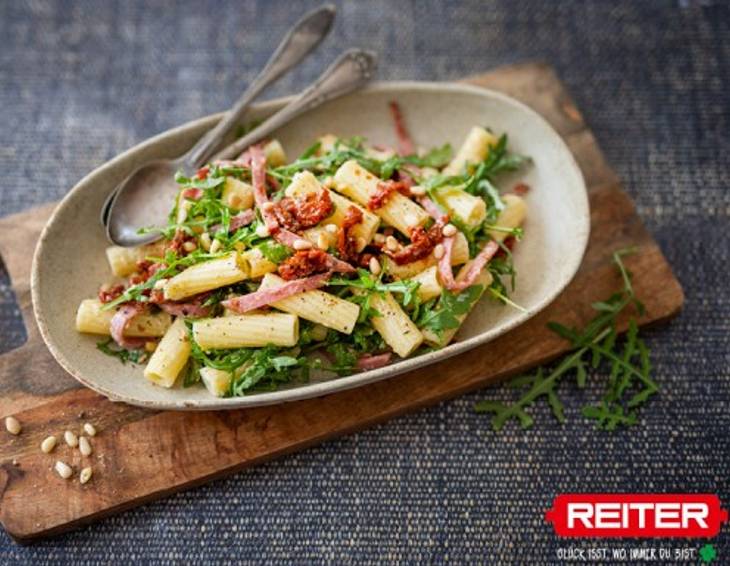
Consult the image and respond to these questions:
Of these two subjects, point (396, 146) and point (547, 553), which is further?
point (396, 146)

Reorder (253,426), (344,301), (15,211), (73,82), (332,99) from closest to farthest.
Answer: (344,301) < (253,426) < (332,99) < (15,211) < (73,82)

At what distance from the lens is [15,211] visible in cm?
367

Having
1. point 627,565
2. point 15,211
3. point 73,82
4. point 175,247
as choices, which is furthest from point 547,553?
point 73,82

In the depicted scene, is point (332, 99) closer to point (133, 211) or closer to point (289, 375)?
point (133, 211)

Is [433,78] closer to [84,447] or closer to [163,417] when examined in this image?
[163,417]

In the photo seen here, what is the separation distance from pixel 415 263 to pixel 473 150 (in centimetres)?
70

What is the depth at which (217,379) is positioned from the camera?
2.75m

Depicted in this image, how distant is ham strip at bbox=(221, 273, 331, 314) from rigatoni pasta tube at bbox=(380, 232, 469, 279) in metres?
0.25

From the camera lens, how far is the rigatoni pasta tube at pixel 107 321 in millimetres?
2900

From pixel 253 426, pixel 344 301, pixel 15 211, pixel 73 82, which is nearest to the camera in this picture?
pixel 344 301

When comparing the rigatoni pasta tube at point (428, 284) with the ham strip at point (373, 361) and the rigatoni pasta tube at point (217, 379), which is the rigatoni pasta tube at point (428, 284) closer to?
the ham strip at point (373, 361)

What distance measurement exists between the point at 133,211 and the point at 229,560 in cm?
140

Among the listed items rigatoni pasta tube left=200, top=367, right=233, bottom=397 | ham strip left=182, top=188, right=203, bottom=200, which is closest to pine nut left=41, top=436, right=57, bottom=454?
rigatoni pasta tube left=200, top=367, right=233, bottom=397

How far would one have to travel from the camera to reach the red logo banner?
293 cm
